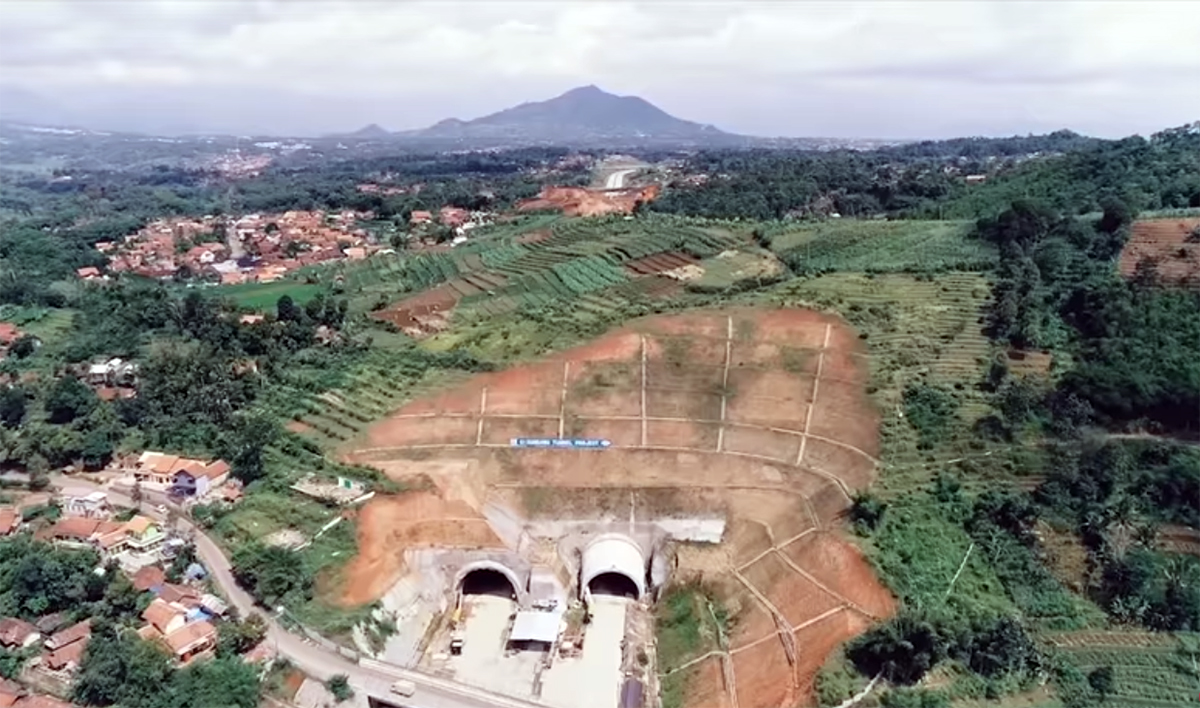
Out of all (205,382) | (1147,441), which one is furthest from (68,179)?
(1147,441)

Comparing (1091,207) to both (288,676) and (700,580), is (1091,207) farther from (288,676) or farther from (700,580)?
(288,676)

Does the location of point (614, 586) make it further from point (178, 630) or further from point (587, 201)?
point (587, 201)

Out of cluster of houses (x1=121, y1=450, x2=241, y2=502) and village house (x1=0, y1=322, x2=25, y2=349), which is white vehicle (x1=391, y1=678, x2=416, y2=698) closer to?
cluster of houses (x1=121, y1=450, x2=241, y2=502)

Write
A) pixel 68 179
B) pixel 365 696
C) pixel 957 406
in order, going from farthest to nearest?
pixel 68 179 → pixel 957 406 → pixel 365 696

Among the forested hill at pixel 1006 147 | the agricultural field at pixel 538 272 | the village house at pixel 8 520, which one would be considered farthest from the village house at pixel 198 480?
the forested hill at pixel 1006 147

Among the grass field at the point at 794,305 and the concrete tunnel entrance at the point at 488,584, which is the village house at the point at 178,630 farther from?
the concrete tunnel entrance at the point at 488,584
